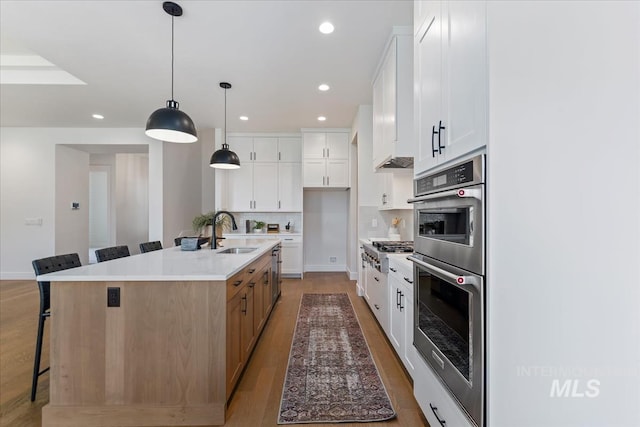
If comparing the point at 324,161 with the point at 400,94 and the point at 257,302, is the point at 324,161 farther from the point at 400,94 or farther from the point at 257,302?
the point at 257,302

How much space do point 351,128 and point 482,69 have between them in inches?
179

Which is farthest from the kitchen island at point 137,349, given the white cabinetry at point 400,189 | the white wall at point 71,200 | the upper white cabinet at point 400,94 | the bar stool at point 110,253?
the white wall at point 71,200

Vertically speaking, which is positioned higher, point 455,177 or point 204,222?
point 455,177

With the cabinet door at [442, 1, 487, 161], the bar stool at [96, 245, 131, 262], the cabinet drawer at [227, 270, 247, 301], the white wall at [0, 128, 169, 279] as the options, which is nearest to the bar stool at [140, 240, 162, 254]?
the bar stool at [96, 245, 131, 262]

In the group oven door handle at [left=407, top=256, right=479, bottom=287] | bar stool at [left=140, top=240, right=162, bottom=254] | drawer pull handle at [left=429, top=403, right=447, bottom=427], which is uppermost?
oven door handle at [left=407, top=256, right=479, bottom=287]

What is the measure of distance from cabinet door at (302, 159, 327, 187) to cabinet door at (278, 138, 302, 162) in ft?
1.37

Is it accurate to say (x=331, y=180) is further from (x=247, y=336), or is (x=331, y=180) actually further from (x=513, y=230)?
(x=513, y=230)

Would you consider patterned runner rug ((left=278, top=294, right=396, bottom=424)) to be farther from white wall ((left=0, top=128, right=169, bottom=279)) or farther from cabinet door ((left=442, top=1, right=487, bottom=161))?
white wall ((left=0, top=128, right=169, bottom=279))

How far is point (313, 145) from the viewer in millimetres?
5539

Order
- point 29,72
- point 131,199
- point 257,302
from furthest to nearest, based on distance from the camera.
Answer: point 131,199 < point 29,72 < point 257,302

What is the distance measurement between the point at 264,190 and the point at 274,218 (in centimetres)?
67

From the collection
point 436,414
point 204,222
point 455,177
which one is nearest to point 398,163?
point 455,177

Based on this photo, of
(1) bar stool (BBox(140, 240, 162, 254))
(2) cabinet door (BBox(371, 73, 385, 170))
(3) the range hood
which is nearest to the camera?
(3) the range hood

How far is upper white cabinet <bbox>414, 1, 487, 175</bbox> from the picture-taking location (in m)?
1.05
